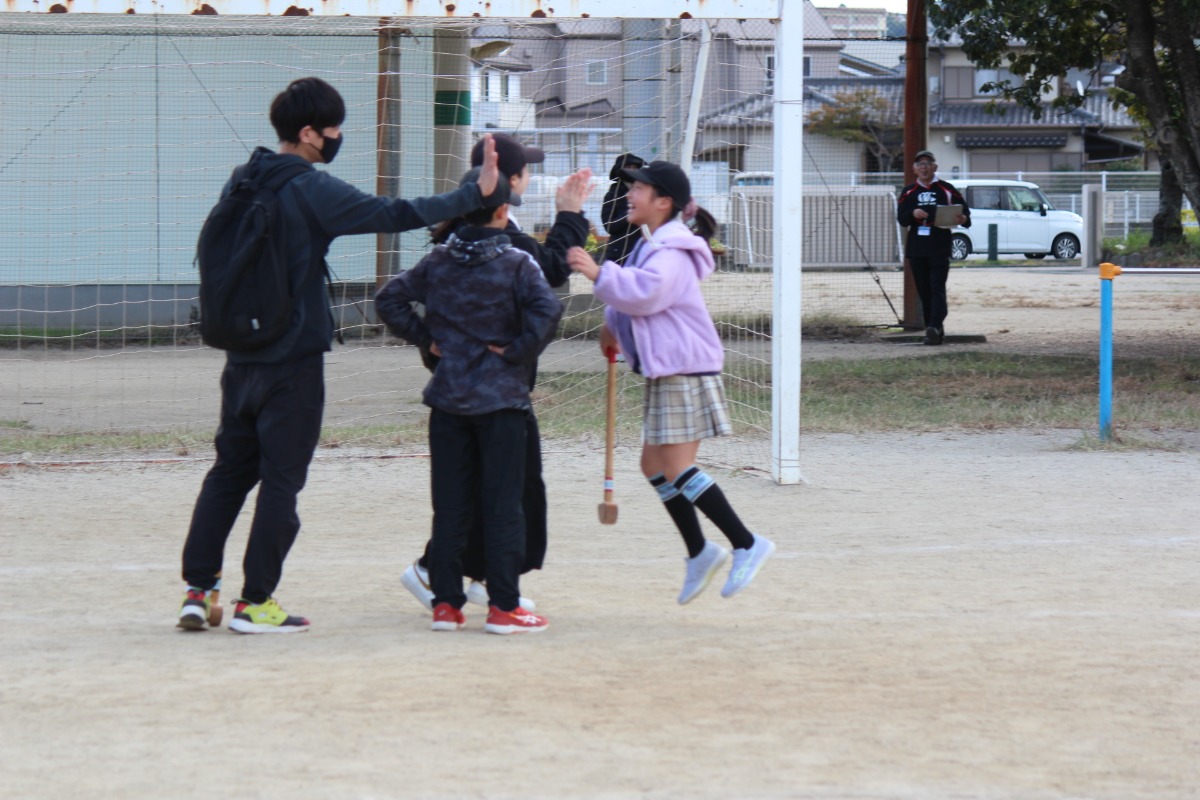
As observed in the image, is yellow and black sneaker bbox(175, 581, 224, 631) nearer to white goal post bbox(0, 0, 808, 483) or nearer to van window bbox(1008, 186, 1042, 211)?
white goal post bbox(0, 0, 808, 483)

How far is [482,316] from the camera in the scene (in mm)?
5008

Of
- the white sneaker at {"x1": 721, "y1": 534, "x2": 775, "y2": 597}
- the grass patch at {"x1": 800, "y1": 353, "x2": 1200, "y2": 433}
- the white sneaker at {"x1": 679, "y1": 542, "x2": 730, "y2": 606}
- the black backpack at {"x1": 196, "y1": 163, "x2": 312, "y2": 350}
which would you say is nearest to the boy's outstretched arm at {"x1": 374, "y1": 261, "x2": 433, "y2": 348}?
the black backpack at {"x1": 196, "y1": 163, "x2": 312, "y2": 350}

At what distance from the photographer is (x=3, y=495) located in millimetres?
8031

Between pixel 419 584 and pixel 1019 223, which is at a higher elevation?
pixel 1019 223

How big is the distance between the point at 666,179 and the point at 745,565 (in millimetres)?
1409

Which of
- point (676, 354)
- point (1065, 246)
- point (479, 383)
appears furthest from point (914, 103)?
point (1065, 246)

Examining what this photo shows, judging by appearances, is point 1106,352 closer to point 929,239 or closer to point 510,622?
Result: point 510,622

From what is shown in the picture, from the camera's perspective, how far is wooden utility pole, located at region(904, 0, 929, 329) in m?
16.4

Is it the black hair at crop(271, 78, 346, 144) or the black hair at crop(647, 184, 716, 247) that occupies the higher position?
the black hair at crop(271, 78, 346, 144)

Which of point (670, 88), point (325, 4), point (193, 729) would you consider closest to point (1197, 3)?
point (670, 88)

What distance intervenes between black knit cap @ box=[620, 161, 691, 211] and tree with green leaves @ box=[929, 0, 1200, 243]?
8518mm

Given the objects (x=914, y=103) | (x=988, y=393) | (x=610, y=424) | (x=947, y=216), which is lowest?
(x=988, y=393)

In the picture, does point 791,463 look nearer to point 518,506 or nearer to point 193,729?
point 518,506

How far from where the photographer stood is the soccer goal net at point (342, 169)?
10.8 metres
